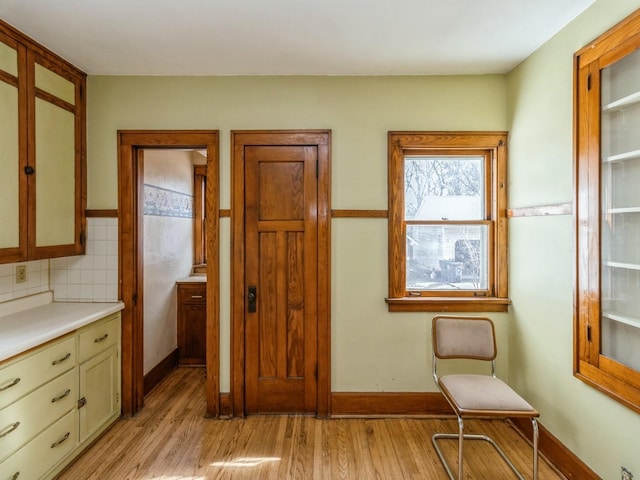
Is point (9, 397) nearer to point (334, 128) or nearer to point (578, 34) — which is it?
point (334, 128)

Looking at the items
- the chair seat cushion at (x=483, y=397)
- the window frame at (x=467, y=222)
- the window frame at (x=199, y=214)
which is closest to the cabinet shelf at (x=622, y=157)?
the window frame at (x=467, y=222)

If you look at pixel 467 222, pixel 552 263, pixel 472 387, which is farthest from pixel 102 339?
pixel 552 263

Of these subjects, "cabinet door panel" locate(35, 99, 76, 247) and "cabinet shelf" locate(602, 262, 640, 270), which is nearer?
"cabinet shelf" locate(602, 262, 640, 270)

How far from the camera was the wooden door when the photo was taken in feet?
9.39

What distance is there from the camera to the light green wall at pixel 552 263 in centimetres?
189

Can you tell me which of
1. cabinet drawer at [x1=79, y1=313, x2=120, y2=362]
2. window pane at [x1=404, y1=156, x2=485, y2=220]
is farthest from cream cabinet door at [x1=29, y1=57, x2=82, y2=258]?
window pane at [x1=404, y1=156, x2=485, y2=220]

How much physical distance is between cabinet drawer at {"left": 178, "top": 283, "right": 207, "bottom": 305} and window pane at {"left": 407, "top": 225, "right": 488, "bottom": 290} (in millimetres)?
2261

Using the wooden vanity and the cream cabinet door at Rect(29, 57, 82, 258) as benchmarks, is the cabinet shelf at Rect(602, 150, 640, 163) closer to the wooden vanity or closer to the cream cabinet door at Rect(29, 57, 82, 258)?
the cream cabinet door at Rect(29, 57, 82, 258)

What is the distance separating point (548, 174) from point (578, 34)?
80 cm

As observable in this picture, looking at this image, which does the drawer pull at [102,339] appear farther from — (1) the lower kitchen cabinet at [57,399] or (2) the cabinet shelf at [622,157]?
(2) the cabinet shelf at [622,157]

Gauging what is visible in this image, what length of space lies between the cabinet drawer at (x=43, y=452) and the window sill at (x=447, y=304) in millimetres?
2243

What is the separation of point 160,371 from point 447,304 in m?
2.75

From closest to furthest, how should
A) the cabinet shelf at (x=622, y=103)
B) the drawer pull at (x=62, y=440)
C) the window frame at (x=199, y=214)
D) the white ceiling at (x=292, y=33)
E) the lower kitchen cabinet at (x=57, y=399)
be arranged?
the cabinet shelf at (x=622, y=103), the lower kitchen cabinet at (x=57, y=399), the white ceiling at (x=292, y=33), the drawer pull at (x=62, y=440), the window frame at (x=199, y=214)

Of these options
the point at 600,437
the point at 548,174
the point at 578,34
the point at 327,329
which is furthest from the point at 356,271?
the point at 578,34
